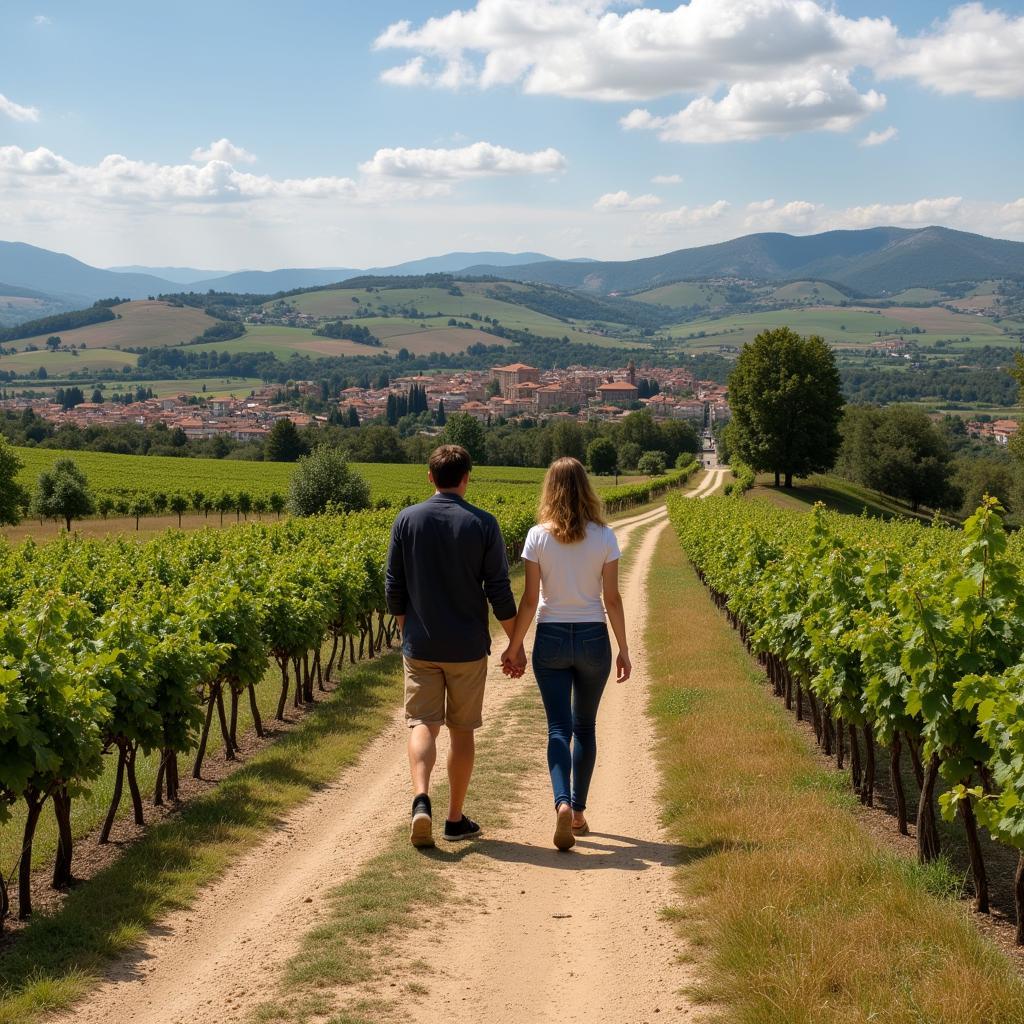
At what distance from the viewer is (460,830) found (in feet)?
24.8

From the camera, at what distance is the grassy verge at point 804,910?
4742mm

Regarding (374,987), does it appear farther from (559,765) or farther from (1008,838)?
(1008,838)

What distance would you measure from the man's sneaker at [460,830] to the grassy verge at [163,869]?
166cm

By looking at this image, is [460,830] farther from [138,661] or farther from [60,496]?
[60,496]

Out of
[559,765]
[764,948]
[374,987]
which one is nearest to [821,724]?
[559,765]

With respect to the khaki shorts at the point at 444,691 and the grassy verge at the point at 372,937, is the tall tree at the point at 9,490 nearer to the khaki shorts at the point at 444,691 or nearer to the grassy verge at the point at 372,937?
the grassy verge at the point at 372,937

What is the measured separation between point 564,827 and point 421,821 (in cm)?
100

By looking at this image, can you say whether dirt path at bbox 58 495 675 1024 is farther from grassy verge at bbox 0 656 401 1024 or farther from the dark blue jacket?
the dark blue jacket

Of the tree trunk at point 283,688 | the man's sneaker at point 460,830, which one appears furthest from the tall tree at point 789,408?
the man's sneaker at point 460,830

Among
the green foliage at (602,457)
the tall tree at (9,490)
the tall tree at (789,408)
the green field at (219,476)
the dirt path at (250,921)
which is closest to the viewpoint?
the dirt path at (250,921)

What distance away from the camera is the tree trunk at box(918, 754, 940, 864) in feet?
24.0

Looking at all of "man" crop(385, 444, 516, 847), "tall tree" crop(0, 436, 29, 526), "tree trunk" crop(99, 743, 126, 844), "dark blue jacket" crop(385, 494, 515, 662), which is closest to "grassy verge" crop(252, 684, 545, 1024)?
"man" crop(385, 444, 516, 847)

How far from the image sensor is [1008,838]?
5.61 meters

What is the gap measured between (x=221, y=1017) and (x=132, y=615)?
5.17 metres
